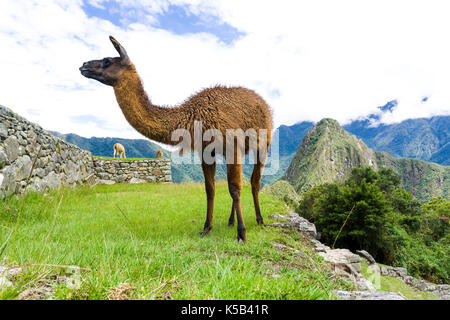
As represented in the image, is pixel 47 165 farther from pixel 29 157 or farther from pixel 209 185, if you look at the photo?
pixel 209 185

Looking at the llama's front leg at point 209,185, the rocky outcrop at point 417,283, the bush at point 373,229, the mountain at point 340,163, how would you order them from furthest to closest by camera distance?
the mountain at point 340,163 < the bush at point 373,229 < the rocky outcrop at point 417,283 < the llama's front leg at point 209,185

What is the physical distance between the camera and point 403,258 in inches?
571

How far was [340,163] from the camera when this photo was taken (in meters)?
151

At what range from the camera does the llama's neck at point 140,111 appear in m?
3.63

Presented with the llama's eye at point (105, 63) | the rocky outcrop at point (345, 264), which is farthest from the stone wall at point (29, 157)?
the rocky outcrop at point (345, 264)

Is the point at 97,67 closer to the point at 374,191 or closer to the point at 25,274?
the point at 25,274

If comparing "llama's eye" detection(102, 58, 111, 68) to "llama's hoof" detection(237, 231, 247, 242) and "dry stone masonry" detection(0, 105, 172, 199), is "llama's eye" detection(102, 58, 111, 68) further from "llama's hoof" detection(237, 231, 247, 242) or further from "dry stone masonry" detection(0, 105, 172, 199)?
"llama's hoof" detection(237, 231, 247, 242)

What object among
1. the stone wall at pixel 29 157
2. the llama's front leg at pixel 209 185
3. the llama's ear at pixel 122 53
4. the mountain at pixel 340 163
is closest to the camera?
the llama's ear at pixel 122 53

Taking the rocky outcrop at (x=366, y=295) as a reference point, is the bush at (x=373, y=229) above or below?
below

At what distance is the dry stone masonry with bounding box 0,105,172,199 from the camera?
552 centimetres

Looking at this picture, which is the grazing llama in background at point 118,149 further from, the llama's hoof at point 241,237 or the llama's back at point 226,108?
the llama's hoof at point 241,237

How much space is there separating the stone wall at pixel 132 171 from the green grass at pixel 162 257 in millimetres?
8960
